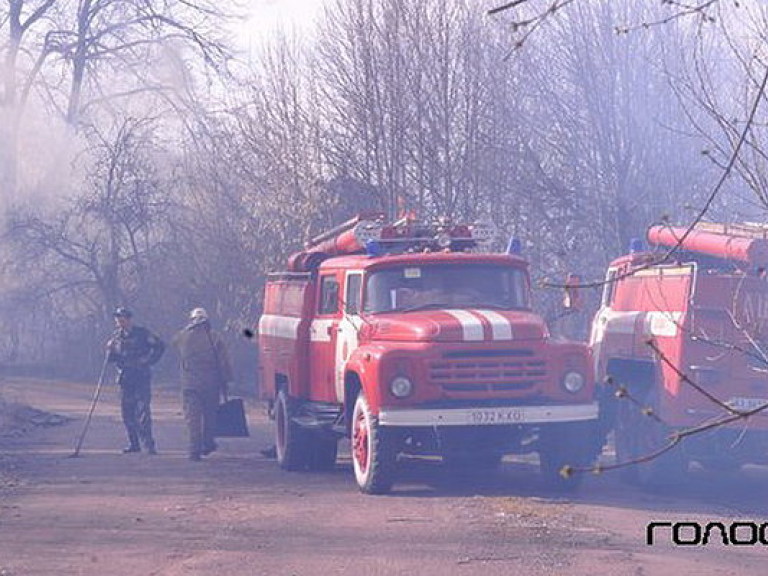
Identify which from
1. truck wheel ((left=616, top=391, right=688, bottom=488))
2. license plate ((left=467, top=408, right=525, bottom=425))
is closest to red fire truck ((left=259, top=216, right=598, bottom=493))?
license plate ((left=467, top=408, right=525, bottom=425))

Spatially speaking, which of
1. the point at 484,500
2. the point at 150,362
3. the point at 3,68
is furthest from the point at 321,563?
the point at 3,68

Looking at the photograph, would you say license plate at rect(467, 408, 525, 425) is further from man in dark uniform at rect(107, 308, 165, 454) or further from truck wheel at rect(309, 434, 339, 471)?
man in dark uniform at rect(107, 308, 165, 454)

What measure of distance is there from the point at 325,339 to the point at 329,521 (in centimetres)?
418

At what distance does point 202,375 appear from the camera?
58.7 feet

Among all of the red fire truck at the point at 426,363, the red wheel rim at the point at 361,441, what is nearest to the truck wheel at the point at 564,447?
the red fire truck at the point at 426,363

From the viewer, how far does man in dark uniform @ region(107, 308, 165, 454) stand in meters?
18.6

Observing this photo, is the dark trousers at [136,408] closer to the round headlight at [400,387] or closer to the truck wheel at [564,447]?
the round headlight at [400,387]

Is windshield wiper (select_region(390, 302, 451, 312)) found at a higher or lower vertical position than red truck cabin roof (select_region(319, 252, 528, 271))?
lower

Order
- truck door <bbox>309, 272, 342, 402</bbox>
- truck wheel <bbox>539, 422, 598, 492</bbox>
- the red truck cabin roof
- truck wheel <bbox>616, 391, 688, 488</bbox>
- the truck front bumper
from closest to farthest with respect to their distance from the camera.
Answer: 1. the truck front bumper
2. truck wheel <bbox>539, 422, 598, 492</bbox>
3. truck wheel <bbox>616, 391, 688, 488</bbox>
4. the red truck cabin roof
5. truck door <bbox>309, 272, 342, 402</bbox>

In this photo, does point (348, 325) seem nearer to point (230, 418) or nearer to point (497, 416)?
point (497, 416)

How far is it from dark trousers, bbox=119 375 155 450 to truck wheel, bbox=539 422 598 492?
6.02 meters

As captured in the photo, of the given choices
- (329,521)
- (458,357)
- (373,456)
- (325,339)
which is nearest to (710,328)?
(458,357)

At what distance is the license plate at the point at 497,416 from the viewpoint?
1367 centimetres

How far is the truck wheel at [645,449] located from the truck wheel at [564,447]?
0.53m
